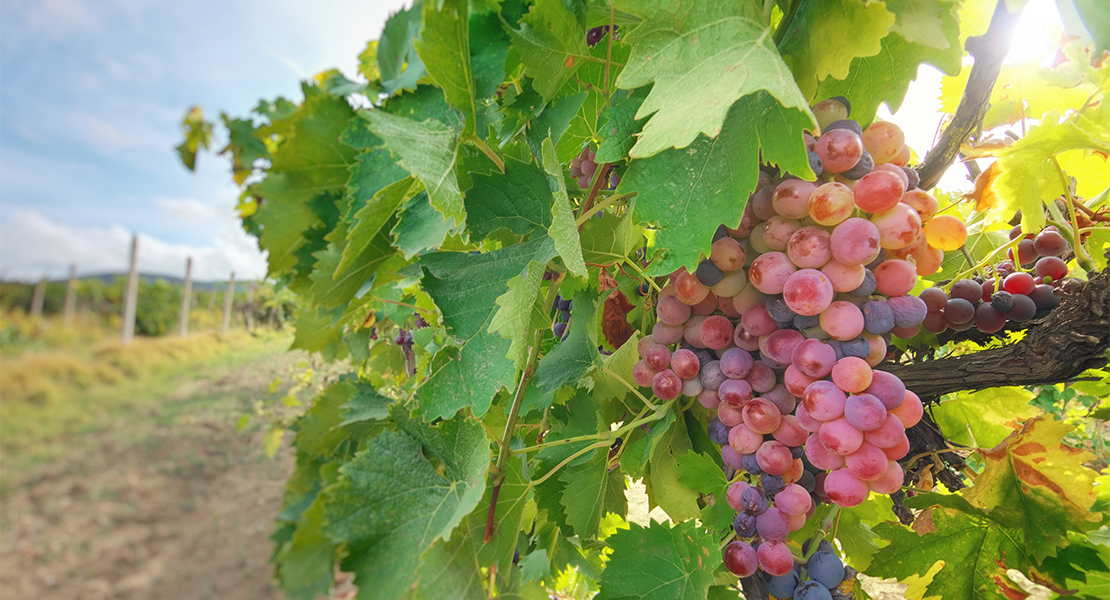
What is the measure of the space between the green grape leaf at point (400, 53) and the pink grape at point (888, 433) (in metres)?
0.44

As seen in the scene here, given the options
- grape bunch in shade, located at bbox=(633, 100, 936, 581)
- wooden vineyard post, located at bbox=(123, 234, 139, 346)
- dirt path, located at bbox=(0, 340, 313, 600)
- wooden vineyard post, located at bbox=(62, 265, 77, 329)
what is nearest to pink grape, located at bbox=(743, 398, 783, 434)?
grape bunch in shade, located at bbox=(633, 100, 936, 581)

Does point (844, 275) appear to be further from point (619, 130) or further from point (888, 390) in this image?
point (619, 130)

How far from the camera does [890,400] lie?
Result: 0.38 meters

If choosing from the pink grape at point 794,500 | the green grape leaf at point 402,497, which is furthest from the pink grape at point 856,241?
the green grape leaf at point 402,497

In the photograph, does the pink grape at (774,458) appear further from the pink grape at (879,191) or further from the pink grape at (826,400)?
the pink grape at (879,191)

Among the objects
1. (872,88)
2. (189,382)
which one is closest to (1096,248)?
(872,88)

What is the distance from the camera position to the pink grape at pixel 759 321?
0.43 meters

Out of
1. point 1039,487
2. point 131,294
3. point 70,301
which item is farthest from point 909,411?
point 70,301

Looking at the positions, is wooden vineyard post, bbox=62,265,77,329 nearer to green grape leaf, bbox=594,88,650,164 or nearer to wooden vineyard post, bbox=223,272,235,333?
A: wooden vineyard post, bbox=223,272,235,333

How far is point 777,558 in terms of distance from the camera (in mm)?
462

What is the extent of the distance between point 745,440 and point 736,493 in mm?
64

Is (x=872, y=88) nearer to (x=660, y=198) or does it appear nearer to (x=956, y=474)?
(x=660, y=198)

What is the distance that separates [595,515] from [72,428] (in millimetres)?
8859

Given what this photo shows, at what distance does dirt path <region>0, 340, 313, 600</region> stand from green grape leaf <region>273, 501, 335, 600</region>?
13.0 feet
